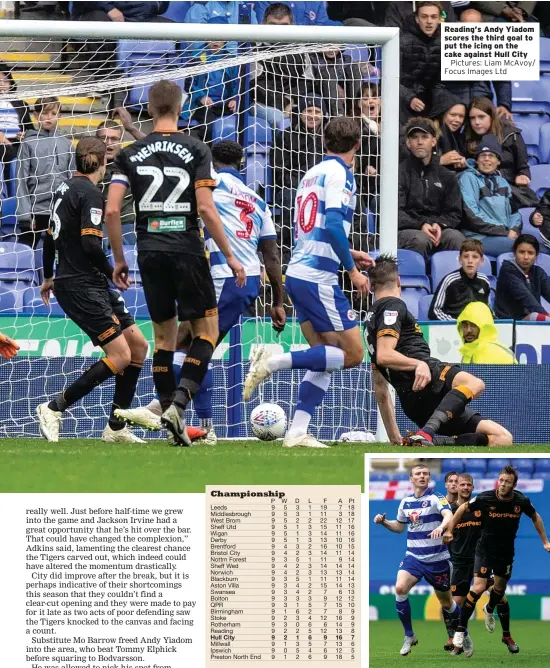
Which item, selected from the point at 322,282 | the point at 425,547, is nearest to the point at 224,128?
the point at 322,282

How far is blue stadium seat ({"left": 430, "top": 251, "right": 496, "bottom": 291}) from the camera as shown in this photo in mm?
11258

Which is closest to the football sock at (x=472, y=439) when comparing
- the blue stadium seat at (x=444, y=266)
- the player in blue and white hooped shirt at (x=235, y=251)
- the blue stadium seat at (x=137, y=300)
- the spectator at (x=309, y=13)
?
the player in blue and white hooped shirt at (x=235, y=251)

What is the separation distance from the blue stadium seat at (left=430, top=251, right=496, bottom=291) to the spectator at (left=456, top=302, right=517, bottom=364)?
161cm

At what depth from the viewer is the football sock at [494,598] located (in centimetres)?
728

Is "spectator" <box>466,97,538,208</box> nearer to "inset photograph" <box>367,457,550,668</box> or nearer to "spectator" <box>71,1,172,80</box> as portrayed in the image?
"spectator" <box>71,1,172,80</box>

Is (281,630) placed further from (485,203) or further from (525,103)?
(525,103)

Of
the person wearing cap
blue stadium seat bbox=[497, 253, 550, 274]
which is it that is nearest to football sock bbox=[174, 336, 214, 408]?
blue stadium seat bbox=[497, 253, 550, 274]

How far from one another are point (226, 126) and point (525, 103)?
432 centimetres

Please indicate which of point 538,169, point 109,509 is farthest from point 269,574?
point 538,169

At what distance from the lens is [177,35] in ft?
25.8

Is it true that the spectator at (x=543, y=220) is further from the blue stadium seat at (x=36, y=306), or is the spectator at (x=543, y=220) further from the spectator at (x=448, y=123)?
the blue stadium seat at (x=36, y=306)

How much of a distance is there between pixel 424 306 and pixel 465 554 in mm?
3676

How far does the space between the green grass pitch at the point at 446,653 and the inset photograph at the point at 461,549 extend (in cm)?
1

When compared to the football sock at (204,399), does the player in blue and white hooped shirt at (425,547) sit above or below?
below
